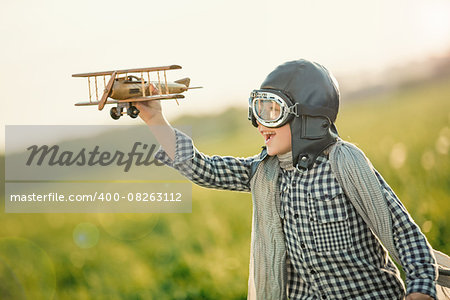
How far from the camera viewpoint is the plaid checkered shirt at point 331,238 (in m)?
2.69

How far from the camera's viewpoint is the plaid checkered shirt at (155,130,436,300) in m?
2.69

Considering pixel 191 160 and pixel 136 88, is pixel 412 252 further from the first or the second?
pixel 136 88

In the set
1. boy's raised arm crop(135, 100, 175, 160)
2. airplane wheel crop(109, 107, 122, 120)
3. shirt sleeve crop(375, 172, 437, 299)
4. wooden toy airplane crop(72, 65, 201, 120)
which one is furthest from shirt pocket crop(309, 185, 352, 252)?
airplane wheel crop(109, 107, 122, 120)

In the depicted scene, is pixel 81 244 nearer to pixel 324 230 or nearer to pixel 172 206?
pixel 172 206

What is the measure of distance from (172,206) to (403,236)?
347cm

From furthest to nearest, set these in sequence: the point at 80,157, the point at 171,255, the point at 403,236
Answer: the point at 80,157 < the point at 171,255 < the point at 403,236

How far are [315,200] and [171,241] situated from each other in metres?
2.91

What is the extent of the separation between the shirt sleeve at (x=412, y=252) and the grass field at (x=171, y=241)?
244cm

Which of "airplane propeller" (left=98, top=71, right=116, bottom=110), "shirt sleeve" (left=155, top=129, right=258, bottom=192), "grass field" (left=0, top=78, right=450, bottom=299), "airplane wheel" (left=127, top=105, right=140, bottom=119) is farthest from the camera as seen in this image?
"grass field" (left=0, top=78, right=450, bottom=299)

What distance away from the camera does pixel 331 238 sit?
2.72 m

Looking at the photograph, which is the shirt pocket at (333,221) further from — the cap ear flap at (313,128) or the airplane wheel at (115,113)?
the airplane wheel at (115,113)

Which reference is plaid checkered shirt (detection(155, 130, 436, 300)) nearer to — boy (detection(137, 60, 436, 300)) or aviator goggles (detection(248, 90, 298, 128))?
boy (detection(137, 60, 436, 300))

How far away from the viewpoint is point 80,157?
621 cm

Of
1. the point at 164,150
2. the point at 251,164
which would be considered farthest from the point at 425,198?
the point at 164,150
